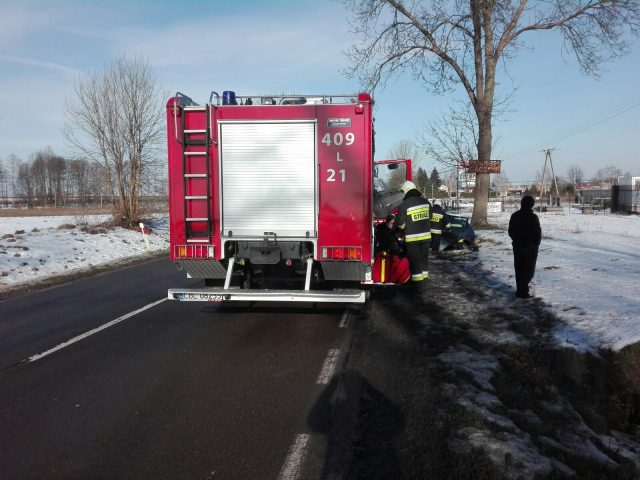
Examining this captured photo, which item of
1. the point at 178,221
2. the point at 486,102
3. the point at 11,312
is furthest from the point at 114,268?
the point at 486,102

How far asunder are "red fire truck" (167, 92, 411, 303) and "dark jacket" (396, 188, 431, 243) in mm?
1234

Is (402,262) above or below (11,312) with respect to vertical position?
above

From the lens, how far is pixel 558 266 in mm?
10992

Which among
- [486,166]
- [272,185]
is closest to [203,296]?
[272,185]

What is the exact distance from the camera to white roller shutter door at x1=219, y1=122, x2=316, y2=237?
6.98 m

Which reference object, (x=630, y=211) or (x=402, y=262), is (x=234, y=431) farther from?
(x=630, y=211)

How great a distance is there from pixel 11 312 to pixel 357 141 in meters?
6.73

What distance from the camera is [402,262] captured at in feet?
26.8

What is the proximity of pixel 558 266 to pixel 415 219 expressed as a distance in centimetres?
469

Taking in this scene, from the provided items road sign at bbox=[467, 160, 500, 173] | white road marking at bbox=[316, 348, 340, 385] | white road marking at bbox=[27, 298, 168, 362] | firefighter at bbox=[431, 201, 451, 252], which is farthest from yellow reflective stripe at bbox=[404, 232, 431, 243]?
road sign at bbox=[467, 160, 500, 173]

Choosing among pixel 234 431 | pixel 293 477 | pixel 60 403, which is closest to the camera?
pixel 293 477

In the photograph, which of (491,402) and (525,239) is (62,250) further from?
(491,402)

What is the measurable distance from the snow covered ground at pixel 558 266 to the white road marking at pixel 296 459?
3.46m

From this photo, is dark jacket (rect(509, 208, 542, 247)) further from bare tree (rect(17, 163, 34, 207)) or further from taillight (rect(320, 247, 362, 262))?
bare tree (rect(17, 163, 34, 207))
